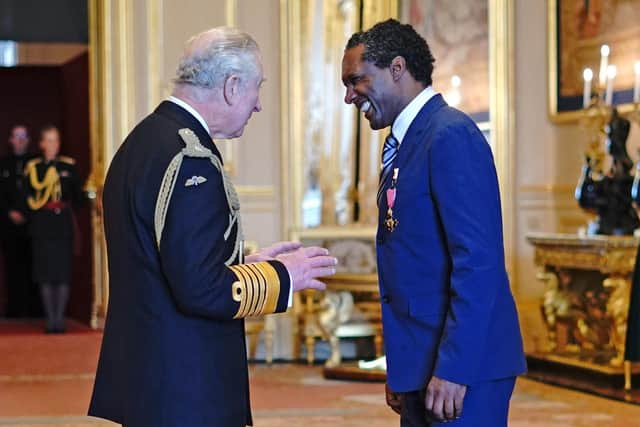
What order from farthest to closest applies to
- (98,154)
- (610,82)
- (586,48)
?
1. (98,154)
2. (586,48)
3. (610,82)

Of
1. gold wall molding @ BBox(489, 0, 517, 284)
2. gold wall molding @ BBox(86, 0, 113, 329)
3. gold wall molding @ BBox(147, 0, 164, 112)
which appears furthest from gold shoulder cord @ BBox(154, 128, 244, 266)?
gold wall molding @ BBox(86, 0, 113, 329)

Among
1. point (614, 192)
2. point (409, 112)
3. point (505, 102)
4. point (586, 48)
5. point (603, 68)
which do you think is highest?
point (586, 48)

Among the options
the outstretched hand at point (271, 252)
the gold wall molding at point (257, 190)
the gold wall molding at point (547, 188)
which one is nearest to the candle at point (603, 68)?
the gold wall molding at point (547, 188)

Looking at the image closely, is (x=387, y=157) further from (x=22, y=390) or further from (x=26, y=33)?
(x=26, y=33)

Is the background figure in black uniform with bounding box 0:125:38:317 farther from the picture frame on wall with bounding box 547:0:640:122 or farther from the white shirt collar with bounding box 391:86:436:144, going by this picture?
the white shirt collar with bounding box 391:86:436:144

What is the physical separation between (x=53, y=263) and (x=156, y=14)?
2.71 m

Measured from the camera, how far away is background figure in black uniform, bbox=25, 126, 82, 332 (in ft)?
32.6

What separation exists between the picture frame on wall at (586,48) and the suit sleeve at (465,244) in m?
4.62

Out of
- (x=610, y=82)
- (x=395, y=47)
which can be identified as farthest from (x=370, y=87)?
(x=610, y=82)

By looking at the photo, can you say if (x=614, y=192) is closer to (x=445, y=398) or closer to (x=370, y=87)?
(x=370, y=87)

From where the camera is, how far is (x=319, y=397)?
665 centimetres

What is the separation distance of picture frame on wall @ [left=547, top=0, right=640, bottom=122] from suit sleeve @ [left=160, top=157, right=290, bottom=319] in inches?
190

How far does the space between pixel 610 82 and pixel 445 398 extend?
4857mm

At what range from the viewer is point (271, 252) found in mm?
2895
